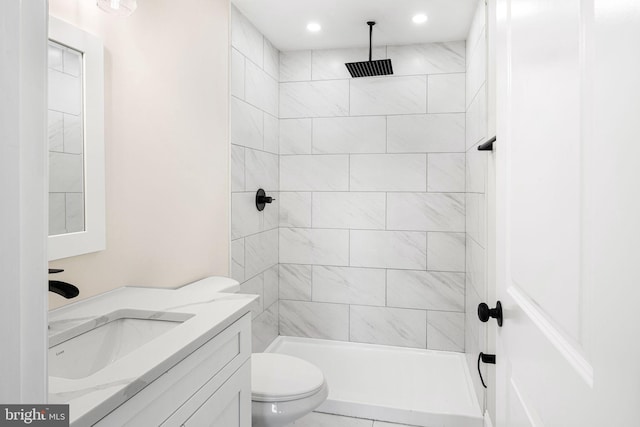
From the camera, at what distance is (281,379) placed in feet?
5.70

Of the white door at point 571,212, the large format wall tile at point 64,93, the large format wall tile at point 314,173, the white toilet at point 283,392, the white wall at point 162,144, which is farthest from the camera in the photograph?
the large format wall tile at point 314,173

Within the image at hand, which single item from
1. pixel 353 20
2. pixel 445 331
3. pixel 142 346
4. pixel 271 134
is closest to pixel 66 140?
pixel 142 346

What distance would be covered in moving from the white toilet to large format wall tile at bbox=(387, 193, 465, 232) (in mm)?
1476

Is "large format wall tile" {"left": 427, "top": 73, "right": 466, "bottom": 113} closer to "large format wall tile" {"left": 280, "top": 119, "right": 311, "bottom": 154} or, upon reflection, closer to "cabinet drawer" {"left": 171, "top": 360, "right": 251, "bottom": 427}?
"large format wall tile" {"left": 280, "top": 119, "right": 311, "bottom": 154}

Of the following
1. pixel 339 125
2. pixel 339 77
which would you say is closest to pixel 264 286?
pixel 339 125

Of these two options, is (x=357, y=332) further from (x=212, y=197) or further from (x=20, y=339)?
(x=20, y=339)

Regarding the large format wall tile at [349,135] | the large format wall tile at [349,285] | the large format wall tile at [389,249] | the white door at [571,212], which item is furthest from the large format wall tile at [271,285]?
the white door at [571,212]

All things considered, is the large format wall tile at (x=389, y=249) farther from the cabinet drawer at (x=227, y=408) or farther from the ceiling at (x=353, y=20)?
the cabinet drawer at (x=227, y=408)

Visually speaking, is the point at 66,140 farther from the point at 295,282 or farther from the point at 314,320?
the point at 314,320

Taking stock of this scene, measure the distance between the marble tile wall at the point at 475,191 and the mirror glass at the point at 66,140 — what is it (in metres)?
1.74

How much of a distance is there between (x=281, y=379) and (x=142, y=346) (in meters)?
0.91

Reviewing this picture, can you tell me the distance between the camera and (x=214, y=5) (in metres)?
2.16

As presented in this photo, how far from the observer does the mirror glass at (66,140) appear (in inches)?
48.4

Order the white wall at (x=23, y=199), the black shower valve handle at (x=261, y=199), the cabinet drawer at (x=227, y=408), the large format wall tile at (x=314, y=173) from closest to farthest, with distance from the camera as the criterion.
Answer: the white wall at (x=23, y=199)
the cabinet drawer at (x=227, y=408)
the black shower valve handle at (x=261, y=199)
the large format wall tile at (x=314, y=173)
